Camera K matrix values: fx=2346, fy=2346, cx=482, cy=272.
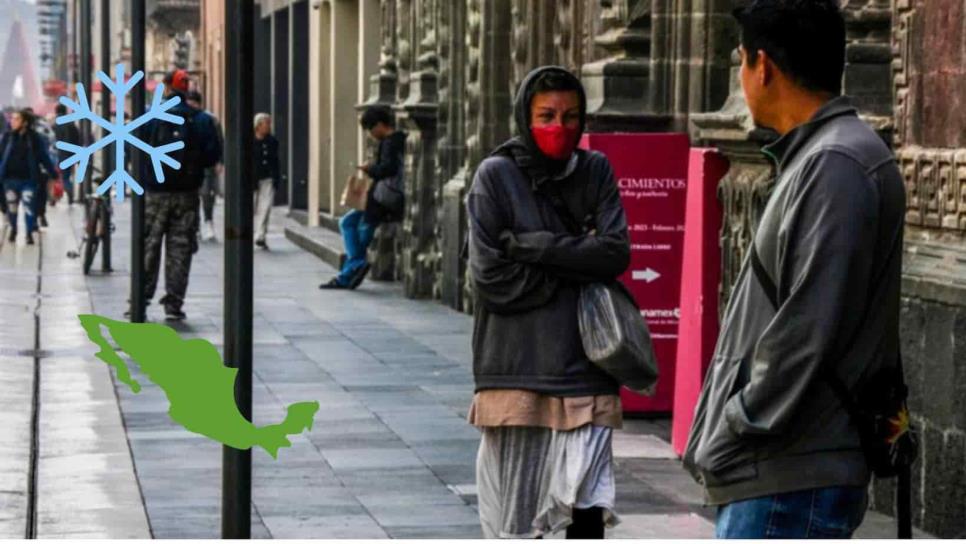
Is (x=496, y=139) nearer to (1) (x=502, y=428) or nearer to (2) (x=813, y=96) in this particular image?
(1) (x=502, y=428)

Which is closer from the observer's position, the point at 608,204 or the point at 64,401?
the point at 608,204

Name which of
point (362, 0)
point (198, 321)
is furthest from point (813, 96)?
point (362, 0)

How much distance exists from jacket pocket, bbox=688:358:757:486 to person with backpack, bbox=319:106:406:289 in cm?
1666

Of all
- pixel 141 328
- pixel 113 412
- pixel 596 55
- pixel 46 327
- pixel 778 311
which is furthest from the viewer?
pixel 46 327

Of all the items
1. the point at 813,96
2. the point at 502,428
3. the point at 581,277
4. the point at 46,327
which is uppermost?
the point at 813,96

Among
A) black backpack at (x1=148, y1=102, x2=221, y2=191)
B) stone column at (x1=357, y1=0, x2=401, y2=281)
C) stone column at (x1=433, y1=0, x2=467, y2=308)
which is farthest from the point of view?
stone column at (x1=357, y1=0, x2=401, y2=281)

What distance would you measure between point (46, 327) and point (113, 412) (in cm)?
571

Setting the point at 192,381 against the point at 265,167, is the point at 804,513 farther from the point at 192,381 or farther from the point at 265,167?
the point at 265,167

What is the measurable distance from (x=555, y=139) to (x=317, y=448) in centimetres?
425

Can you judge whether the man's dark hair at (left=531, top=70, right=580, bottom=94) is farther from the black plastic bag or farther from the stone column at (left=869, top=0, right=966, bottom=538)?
the stone column at (left=869, top=0, right=966, bottom=538)

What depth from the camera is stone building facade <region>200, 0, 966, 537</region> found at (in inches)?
326

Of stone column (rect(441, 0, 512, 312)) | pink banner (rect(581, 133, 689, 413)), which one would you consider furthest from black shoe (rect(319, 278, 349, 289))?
pink banner (rect(581, 133, 689, 413))

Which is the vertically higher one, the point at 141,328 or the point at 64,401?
the point at 141,328

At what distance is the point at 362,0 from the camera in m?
26.7
